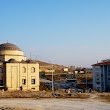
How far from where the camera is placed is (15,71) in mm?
48156

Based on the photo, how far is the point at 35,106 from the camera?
30438 mm

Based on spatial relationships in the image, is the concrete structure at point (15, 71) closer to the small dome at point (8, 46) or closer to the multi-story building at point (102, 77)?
the small dome at point (8, 46)

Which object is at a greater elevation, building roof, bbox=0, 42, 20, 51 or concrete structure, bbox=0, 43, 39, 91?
building roof, bbox=0, 42, 20, 51

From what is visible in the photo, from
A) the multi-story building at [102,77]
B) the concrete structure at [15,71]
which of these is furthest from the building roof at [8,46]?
the multi-story building at [102,77]

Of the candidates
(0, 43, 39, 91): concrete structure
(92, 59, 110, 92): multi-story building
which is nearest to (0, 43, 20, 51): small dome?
(0, 43, 39, 91): concrete structure

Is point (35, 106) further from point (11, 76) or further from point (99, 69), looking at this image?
point (99, 69)

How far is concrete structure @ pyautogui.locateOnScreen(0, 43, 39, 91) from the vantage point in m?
47.6

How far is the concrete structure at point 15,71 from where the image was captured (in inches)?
1874

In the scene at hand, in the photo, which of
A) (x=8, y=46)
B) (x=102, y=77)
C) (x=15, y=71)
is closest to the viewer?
(x=15, y=71)

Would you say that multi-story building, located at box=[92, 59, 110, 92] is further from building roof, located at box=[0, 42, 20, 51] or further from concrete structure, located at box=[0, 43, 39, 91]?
building roof, located at box=[0, 42, 20, 51]

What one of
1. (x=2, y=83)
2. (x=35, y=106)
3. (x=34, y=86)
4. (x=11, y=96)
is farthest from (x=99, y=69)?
(x=35, y=106)

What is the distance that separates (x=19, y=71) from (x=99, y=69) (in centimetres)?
2569

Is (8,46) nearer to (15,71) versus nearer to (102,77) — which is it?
(15,71)

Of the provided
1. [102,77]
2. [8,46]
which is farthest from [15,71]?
[102,77]
